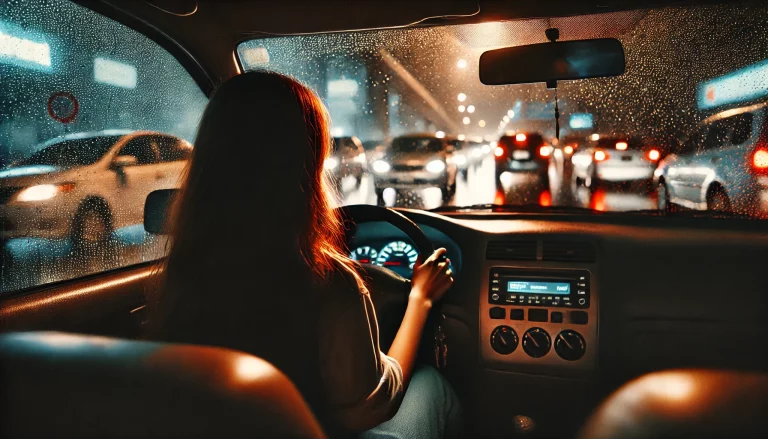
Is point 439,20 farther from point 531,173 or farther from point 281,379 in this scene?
point 531,173

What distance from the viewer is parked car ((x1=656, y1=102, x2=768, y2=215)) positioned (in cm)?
302

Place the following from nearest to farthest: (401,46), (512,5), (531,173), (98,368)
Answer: (98,368)
(512,5)
(401,46)
(531,173)

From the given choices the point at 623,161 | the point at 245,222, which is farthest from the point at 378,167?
the point at 245,222

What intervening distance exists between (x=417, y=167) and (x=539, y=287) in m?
6.59

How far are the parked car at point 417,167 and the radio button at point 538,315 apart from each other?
1.94 meters

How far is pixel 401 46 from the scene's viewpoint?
12.2 feet

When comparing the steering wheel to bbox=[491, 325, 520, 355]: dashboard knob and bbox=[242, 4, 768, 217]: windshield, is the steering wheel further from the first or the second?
bbox=[491, 325, 520, 355]: dashboard knob

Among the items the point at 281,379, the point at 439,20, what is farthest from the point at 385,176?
the point at 281,379

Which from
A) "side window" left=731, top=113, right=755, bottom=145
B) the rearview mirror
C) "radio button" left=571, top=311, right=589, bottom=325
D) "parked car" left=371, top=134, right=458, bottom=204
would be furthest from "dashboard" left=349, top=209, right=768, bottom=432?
"parked car" left=371, top=134, right=458, bottom=204

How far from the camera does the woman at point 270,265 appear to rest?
1.65 meters

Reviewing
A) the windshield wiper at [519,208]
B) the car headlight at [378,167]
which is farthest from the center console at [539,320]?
the car headlight at [378,167]

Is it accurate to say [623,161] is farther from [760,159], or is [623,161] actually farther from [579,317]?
[579,317]

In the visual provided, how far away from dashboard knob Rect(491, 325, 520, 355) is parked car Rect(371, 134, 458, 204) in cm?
186

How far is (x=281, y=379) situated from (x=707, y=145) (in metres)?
2.99
